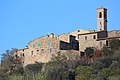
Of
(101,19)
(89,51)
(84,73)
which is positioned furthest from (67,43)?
(84,73)

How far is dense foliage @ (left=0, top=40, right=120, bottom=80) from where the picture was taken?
65.9 metres

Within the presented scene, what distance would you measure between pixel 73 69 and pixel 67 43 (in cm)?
812

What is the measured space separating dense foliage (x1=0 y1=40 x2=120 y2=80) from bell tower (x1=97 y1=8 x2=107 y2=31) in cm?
662

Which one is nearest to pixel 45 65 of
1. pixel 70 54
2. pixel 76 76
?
pixel 70 54

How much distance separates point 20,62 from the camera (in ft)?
258

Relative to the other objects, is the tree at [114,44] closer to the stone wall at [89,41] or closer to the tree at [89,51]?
the stone wall at [89,41]

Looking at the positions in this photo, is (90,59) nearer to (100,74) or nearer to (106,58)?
(106,58)

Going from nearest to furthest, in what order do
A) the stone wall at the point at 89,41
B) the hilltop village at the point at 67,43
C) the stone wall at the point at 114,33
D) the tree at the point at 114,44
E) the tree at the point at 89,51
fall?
the tree at the point at 114,44, the tree at the point at 89,51, the stone wall at the point at 89,41, the hilltop village at the point at 67,43, the stone wall at the point at 114,33

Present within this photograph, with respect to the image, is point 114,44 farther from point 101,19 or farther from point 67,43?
point 101,19

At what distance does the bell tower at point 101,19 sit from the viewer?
80062mm

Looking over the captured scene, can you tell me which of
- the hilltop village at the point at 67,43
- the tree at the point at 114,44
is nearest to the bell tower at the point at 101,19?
the hilltop village at the point at 67,43

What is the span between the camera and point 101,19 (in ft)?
265

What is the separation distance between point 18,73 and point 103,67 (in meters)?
9.53

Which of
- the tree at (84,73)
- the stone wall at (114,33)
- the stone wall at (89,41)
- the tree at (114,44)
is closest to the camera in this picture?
the tree at (84,73)
